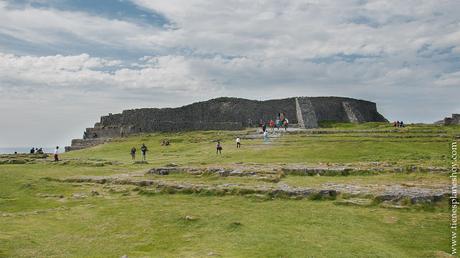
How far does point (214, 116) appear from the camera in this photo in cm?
7388

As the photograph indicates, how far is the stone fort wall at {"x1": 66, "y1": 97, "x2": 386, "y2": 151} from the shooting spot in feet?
240

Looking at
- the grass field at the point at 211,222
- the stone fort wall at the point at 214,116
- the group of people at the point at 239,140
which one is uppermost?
the stone fort wall at the point at 214,116

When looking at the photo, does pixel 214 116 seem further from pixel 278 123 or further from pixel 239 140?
pixel 239 140

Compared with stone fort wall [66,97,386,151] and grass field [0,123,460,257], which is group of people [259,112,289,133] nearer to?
stone fort wall [66,97,386,151]

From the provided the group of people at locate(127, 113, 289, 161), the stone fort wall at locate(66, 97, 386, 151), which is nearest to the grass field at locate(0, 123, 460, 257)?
the group of people at locate(127, 113, 289, 161)

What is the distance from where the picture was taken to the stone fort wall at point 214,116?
7300 cm

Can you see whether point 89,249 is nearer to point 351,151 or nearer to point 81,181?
point 81,181

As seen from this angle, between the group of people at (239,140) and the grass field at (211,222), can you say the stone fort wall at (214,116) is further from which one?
the grass field at (211,222)

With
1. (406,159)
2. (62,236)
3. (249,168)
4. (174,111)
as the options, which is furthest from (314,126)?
(62,236)

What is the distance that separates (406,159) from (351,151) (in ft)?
16.7

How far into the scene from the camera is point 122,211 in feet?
59.1

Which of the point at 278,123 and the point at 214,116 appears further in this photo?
the point at 214,116

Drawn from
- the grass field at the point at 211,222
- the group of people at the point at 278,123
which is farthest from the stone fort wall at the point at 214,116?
the grass field at the point at 211,222

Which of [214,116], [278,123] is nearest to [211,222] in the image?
[278,123]
